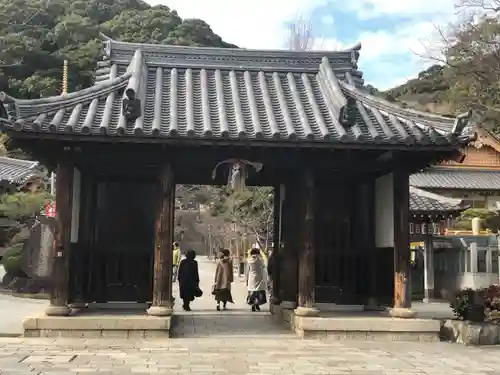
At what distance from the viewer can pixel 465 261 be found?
23.1 meters

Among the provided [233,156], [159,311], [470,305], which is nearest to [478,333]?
[470,305]

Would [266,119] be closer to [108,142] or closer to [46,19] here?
[108,142]

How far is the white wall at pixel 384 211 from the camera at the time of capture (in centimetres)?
1226

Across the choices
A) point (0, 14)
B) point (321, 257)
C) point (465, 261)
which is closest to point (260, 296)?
point (321, 257)

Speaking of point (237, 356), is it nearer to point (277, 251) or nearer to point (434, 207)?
point (277, 251)

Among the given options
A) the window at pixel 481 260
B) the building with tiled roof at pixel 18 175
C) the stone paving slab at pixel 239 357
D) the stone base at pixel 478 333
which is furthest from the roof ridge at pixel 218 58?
the building with tiled roof at pixel 18 175

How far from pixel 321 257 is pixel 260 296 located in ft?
13.2

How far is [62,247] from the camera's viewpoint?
36.6ft

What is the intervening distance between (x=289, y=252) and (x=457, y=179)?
3246 cm

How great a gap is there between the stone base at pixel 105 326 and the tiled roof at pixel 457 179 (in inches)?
1269

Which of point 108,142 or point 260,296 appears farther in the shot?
point 260,296

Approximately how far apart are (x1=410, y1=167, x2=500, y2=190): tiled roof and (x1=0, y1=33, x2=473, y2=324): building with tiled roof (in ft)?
92.2

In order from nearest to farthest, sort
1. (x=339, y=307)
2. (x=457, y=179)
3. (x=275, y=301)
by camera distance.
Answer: (x=339, y=307) < (x=275, y=301) < (x=457, y=179)

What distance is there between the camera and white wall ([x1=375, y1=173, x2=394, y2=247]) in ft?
40.2
